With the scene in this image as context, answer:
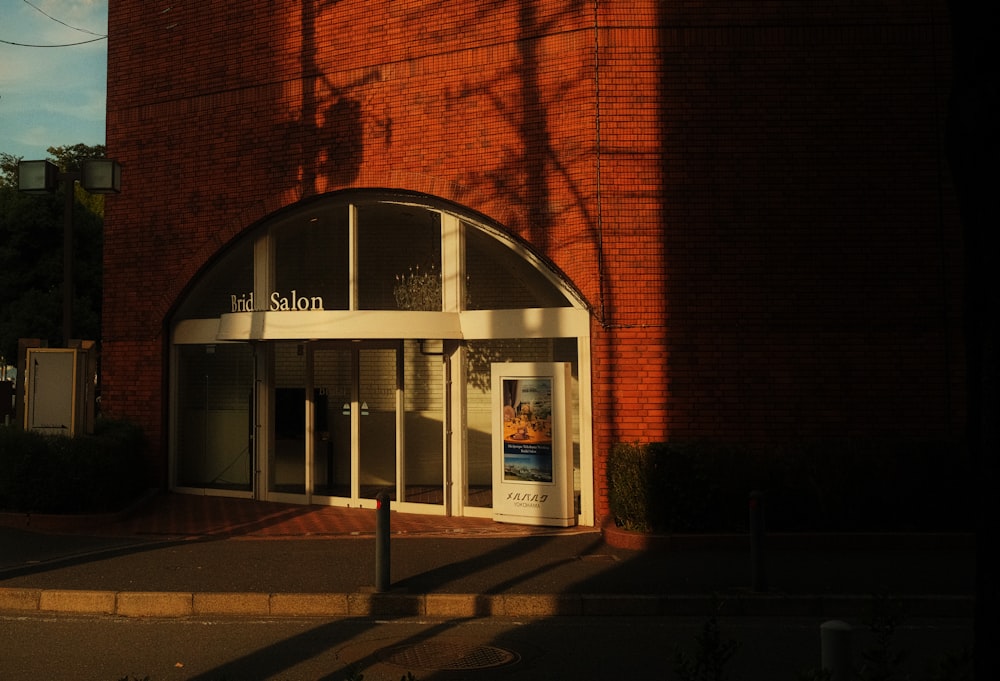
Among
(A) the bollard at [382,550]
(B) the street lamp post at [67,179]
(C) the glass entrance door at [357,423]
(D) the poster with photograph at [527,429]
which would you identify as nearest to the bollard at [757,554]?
(A) the bollard at [382,550]

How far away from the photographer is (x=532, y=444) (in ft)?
42.5

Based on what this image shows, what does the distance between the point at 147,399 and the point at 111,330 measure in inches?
51.0

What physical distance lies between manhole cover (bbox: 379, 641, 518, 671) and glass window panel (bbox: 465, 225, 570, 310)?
6596 mm

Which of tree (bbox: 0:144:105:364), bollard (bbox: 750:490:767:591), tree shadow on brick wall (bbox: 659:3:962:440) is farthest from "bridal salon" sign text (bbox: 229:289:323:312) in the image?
tree (bbox: 0:144:105:364)

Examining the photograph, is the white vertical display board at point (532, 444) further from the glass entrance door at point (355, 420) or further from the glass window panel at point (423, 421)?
the glass entrance door at point (355, 420)

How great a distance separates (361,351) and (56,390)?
4.12 metres

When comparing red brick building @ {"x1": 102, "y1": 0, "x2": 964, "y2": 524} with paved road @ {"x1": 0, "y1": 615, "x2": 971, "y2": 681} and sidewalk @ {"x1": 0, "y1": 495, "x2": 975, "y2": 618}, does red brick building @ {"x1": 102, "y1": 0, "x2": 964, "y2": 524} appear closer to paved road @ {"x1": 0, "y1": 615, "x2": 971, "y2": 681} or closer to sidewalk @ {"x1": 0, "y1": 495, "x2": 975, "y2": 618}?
sidewalk @ {"x1": 0, "y1": 495, "x2": 975, "y2": 618}

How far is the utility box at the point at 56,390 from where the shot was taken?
44.0 ft

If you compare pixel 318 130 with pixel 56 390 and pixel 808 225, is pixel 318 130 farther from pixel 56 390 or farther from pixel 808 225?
pixel 808 225

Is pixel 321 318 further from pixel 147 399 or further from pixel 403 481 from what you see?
pixel 147 399

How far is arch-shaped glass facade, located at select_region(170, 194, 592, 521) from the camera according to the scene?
1355 centimetres

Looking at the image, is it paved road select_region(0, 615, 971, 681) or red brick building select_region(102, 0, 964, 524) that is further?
red brick building select_region(102, 0, 964, 524)

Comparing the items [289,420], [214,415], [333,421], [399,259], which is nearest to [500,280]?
[399,259]

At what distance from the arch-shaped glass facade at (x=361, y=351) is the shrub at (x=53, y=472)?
250cm
